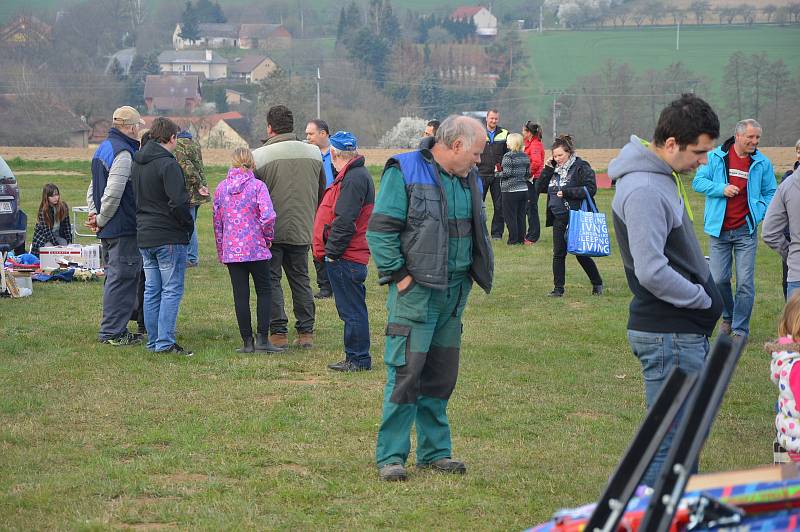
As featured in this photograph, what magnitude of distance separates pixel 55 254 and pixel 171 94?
84.4 metres

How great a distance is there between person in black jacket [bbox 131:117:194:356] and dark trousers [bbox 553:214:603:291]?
5.10m

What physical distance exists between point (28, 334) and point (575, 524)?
316 inches

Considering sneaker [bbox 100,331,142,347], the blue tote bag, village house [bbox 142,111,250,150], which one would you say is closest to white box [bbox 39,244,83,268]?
sneaker [bbox 100,331,142,347]

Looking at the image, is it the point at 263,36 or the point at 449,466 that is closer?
the point at 449,466

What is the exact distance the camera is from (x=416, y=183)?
5641 millimetres

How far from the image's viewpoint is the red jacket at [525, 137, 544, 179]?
18.2 m

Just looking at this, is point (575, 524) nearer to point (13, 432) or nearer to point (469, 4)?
point (13, 432)

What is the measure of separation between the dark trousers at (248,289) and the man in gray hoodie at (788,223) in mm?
4129

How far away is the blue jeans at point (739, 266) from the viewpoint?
1000 cm

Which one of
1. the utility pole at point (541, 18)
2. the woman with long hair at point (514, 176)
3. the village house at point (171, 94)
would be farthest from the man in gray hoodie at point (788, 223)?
the utility pole at point (541, 18)

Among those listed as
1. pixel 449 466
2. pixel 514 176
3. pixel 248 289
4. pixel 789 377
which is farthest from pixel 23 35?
pixel 789 377

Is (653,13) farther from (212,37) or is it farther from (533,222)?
(533,222)

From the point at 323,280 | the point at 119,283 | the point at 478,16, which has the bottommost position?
the point at 323,280

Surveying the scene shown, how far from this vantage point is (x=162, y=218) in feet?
29.0
